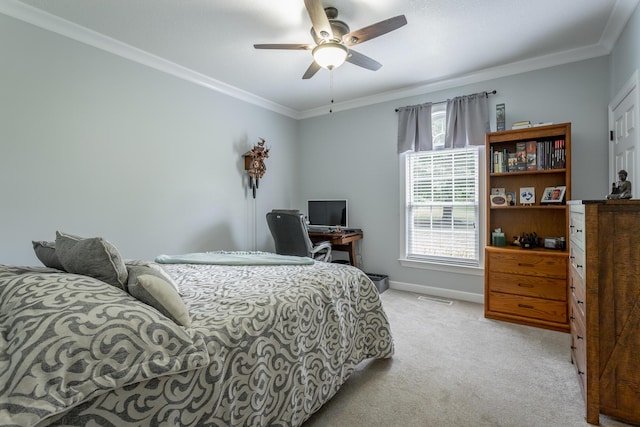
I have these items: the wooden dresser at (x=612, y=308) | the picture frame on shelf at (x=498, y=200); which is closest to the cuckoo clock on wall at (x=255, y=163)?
the picture frame on shelf at (x=498, y=200)

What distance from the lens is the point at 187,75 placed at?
3383 mm

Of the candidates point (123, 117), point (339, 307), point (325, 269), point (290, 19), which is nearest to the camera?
point (339, 307)

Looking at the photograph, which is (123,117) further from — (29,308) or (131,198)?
(29,308)

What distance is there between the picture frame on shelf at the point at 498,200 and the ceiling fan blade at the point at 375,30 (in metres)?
2.06

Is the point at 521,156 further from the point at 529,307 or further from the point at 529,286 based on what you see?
the point at 529,307

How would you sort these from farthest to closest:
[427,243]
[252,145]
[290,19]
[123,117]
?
[252,145] → [427,243] → [123,117] → [290,19]

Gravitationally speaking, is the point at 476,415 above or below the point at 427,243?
below

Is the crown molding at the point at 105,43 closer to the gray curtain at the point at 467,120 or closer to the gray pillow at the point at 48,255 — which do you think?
the gray pillow at the point at 48,255

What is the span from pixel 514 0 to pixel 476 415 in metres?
2.75

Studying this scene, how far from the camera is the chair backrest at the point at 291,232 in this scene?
11.2 feet

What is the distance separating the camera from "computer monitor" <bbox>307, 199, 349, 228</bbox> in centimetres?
434

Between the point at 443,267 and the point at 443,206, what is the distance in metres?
0.75

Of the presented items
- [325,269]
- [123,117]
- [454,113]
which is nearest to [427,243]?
[454,113]

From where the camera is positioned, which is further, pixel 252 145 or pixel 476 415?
pixel 252 145
